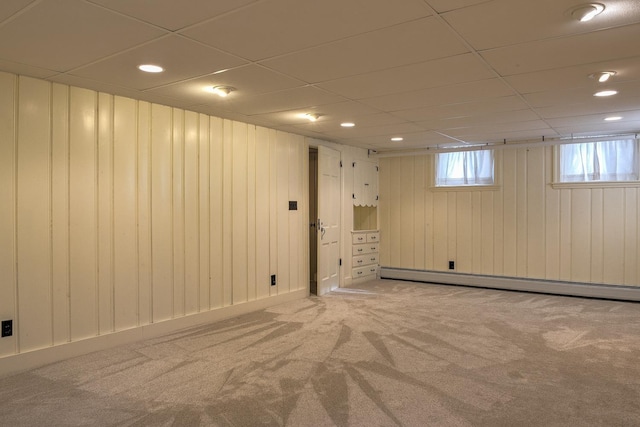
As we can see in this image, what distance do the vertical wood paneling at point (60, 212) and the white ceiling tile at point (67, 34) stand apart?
54 cm

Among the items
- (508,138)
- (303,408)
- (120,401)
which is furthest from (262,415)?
(508,138)

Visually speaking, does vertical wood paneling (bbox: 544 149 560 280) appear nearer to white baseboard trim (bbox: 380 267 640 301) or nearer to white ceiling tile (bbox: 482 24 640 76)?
white baseboard trim (bbox: 380 267 640 301)

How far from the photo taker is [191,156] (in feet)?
14.2

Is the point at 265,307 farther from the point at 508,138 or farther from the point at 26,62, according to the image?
the point at 508,138

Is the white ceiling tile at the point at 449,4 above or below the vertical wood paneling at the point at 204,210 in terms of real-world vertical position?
above

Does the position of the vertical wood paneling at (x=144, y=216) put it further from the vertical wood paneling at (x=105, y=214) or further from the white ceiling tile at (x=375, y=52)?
the white ceiling tile at (x=375, y=52)

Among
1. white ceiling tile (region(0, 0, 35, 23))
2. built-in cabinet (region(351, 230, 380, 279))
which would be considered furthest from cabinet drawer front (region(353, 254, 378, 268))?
white ceiling tile (region(0, 0, 35, 23))

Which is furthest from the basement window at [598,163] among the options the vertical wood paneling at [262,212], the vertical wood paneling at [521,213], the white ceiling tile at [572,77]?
the vertical wood paneling at [262,212]

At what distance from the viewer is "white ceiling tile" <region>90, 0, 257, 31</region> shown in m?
2.01

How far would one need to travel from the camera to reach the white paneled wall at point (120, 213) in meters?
3.19

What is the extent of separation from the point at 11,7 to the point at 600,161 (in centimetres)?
646

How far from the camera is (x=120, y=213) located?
12.4ft

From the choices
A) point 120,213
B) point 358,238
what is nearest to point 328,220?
point 358,238

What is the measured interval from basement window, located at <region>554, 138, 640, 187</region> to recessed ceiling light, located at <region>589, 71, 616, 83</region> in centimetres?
303
